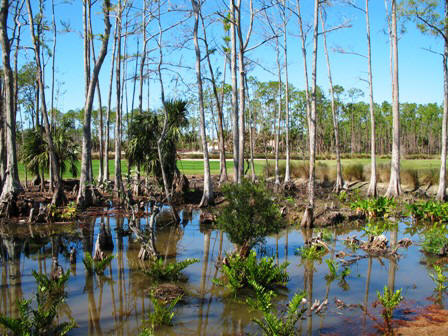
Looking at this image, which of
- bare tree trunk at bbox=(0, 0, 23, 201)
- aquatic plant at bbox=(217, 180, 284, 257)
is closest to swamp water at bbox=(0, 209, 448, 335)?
aquatic plant at bbox=(217, 180, 284, 257)

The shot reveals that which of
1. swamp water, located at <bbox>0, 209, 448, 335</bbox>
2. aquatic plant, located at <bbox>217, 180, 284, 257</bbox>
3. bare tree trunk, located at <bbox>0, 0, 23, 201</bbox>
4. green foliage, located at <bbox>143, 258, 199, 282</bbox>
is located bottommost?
swamp water, located at <bbox>0, 209, 448, 335</bbox>

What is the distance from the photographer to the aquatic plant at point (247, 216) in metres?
8.62

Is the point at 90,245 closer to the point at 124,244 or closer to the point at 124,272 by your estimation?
the point at 124,244

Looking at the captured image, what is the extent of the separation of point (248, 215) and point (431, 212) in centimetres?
913

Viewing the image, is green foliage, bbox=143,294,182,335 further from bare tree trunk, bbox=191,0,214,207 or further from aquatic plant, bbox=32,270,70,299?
bare tree trunk, bbox=191,0,214,207

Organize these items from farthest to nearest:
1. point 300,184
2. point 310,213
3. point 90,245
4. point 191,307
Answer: point 300,184, point 310,213, point 90,245, point 191,307

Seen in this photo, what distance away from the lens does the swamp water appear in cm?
611

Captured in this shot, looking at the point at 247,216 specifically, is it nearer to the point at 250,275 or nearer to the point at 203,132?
the point at 250,275

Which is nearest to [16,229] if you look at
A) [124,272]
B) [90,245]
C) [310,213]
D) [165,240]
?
[90,245]

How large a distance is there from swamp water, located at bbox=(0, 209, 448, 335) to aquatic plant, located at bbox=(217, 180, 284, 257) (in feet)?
3.28

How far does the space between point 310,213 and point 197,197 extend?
7838 mm

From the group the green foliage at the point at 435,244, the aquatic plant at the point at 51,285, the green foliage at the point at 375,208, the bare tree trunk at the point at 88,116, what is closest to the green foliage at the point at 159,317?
the aquatic plant at the point at 51,285

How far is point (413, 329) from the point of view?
229 inches

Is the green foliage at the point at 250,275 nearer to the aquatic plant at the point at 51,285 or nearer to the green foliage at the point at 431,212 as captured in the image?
the aquatic plant at the point at 51,285
